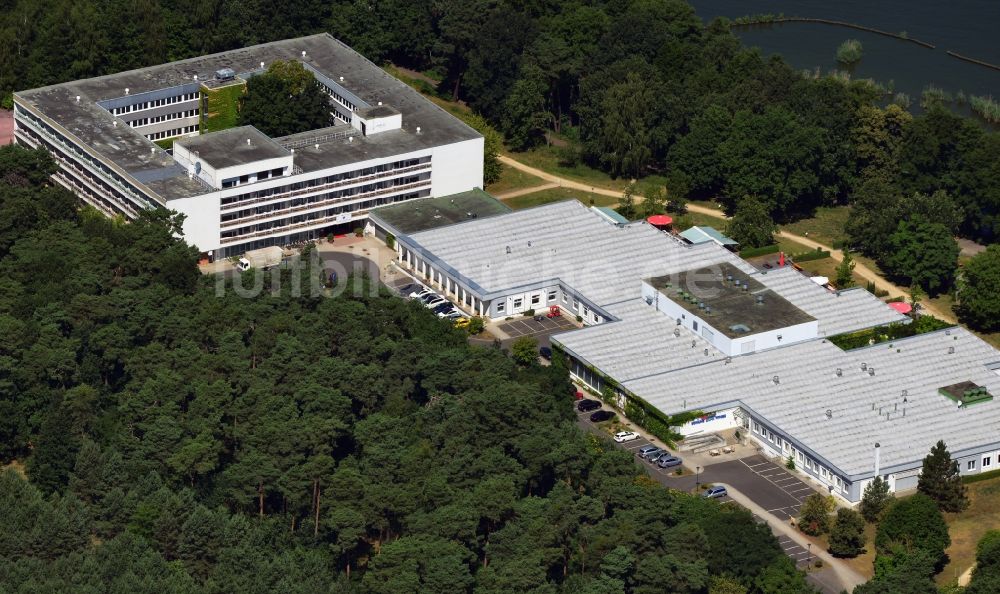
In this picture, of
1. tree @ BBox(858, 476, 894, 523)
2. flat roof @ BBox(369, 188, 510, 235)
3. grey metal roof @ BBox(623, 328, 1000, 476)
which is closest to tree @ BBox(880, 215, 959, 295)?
grey metal roof @ BBox(623, 328, 1000, 476)

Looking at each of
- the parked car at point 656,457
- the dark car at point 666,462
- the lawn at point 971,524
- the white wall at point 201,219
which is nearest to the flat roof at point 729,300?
the parked car at point 656,457

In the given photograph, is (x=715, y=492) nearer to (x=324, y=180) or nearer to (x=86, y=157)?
(x=324, y=180)

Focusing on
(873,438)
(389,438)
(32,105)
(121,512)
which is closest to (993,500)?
(873,438)

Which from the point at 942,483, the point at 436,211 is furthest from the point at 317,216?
the point at 942,483

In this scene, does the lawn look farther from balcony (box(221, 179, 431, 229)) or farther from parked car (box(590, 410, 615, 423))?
balcony (box(221, 179, 431, 229))

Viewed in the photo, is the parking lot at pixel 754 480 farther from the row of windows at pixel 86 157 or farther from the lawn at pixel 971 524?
the row of windows at pixel 86 157
